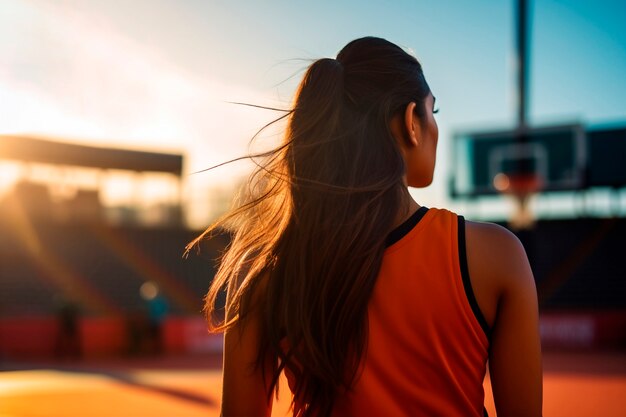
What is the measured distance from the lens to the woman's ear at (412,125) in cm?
158

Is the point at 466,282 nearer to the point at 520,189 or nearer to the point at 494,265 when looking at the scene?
the point at 494,265

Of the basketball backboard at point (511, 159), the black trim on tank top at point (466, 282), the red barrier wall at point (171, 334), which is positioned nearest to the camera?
the black trim on tank top at point (466, 282)

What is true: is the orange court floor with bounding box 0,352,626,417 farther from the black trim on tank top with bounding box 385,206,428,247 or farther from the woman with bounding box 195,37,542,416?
the black trim on tank top with bounding box 385,206,428,247

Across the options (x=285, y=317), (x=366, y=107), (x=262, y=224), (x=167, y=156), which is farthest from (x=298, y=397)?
(x=167, y=156)

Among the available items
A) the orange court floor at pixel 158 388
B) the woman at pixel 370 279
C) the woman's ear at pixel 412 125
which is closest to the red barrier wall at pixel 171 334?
the orange court floor at pixel 158 388

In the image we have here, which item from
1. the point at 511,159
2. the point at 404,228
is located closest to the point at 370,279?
the point at 404,228

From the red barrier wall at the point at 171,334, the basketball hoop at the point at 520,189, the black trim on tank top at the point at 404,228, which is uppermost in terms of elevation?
the basketball hoop at the point at 520,189

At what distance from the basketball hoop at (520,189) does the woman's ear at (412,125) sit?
1641cm

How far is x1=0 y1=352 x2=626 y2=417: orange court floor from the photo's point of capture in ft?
28.6

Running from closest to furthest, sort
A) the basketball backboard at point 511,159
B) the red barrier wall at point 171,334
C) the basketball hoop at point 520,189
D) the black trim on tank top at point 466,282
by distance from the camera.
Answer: the black trim on tank top at point 466,282, the red barrier wall at point 171,334, the basketball hoop at point 520,189, the basketball backboard at point 511,159

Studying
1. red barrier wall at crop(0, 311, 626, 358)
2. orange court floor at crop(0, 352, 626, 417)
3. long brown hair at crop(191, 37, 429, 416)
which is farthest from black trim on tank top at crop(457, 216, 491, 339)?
red barrier wall at crop(0, 311, 626, 358)

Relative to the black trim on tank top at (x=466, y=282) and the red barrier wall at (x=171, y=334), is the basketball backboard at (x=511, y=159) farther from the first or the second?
the black trim on tank top at (x=466, y=282)

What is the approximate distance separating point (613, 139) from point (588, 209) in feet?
11.1

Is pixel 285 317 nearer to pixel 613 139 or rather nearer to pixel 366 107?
pixel 366 107
